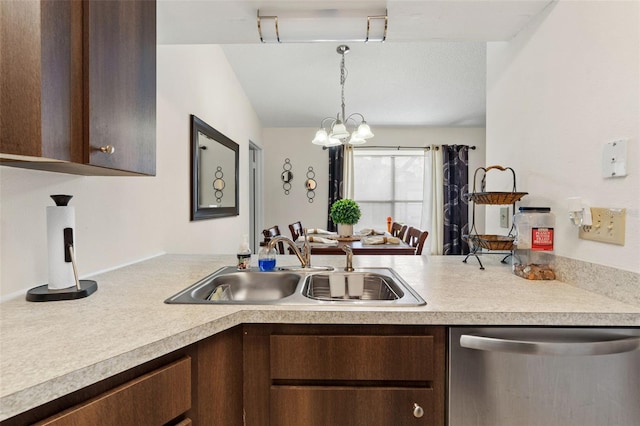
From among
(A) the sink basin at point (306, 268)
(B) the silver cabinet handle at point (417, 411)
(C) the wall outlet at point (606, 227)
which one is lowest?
(B) the silver cabinet handle at point (417, 411)

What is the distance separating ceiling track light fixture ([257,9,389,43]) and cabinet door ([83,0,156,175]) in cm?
51

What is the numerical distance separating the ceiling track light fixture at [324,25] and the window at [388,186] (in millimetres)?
4056

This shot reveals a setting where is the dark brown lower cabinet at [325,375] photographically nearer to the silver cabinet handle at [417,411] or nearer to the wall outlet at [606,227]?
the silver cabinet handle at [417,411]

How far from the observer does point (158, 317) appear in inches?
35.4

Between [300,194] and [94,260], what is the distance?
4057mm

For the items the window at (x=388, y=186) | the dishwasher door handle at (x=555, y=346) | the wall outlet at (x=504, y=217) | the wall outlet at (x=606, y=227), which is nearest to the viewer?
the dishwasher door handle at (x=555, y=346)

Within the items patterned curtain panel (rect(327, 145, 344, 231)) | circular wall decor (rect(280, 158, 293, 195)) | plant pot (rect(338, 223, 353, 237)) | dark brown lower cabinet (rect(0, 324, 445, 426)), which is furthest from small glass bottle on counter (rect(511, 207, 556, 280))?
circular wall decor (rect(280, 158, 293, 195))

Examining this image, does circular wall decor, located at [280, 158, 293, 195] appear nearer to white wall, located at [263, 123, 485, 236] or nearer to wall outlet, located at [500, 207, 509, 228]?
white wall, located at [263, 123, 485, 236]

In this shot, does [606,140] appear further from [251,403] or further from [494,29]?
[251,403]

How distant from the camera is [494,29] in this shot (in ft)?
5.12

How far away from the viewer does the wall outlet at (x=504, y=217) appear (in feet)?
5.76

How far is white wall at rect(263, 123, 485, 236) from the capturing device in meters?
5.40

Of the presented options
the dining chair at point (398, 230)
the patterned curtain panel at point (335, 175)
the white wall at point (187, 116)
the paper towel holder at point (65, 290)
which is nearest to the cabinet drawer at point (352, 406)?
the paper towel holder at point (65, 290)

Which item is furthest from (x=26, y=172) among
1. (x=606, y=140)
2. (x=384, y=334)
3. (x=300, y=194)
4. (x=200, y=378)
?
(x=300, y=194)
